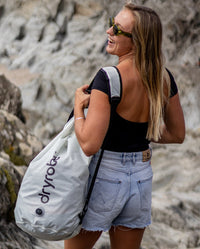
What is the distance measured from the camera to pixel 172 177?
19.9 ft

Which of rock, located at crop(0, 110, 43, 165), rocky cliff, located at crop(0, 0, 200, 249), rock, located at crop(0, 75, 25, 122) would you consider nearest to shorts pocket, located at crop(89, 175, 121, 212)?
rocky cliff, located at crop(0, 0, 200, 249)

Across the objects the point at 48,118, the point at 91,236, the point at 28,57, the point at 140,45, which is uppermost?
the point at 140,45

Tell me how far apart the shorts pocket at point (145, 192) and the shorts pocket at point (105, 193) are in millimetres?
127

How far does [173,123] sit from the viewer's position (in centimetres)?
216

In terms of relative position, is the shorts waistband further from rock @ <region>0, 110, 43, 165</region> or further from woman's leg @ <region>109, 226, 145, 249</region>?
rock @ <region>0, 110, 43, 165</region>

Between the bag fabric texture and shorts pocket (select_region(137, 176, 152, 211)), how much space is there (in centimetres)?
28

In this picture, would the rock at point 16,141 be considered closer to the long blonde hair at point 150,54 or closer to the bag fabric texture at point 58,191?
the bag fabric texture at point 58,191

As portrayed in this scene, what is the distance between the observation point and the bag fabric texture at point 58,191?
6.06 feet

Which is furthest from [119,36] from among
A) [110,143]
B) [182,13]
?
[182,13]

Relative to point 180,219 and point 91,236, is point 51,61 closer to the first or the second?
point 180,219

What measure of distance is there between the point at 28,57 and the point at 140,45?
8.17 meters

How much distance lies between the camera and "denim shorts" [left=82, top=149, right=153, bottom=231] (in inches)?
76.4

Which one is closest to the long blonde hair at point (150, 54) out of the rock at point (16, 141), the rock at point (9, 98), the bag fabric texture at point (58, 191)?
the bag fabric texture at point (58, 191)

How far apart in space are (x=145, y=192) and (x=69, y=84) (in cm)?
697
